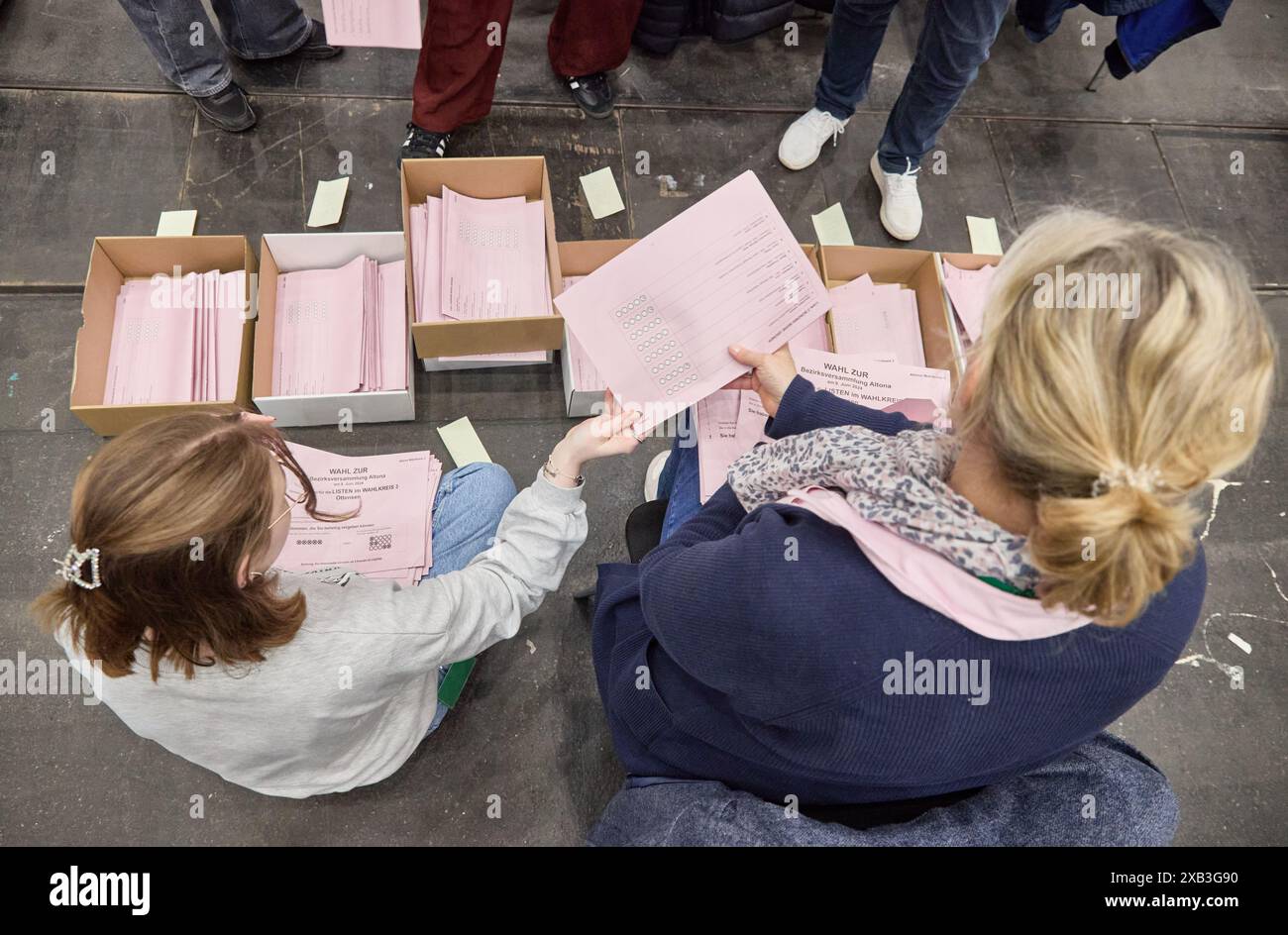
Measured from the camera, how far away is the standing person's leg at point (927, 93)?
171 centimetres

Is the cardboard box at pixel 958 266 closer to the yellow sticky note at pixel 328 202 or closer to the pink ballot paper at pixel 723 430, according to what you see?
the pink ballot paper at pixel 723 430

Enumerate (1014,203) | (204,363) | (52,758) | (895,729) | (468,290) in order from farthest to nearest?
(1014,203)
(468,290)
(204,363)
(52,758)
(895,729)

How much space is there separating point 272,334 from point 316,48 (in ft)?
3.08

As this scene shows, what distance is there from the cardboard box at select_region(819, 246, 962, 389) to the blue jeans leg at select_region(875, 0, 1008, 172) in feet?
1.12

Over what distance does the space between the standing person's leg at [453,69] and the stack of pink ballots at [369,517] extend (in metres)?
0.89

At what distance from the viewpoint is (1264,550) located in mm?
1900

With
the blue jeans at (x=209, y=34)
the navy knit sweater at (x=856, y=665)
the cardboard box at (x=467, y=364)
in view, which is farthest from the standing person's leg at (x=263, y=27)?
the navy knit sweater at (x=856, y=665)

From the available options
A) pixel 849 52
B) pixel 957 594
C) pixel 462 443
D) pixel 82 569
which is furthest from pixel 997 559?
pixel 849 52

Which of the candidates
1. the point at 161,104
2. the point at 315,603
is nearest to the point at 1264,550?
the point at 315,603

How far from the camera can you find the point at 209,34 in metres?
1.98

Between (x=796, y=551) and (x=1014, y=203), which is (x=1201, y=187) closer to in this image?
(x=1014, y=203)

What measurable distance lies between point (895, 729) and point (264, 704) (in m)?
0.72

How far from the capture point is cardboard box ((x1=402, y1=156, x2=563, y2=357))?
1.64 metres
